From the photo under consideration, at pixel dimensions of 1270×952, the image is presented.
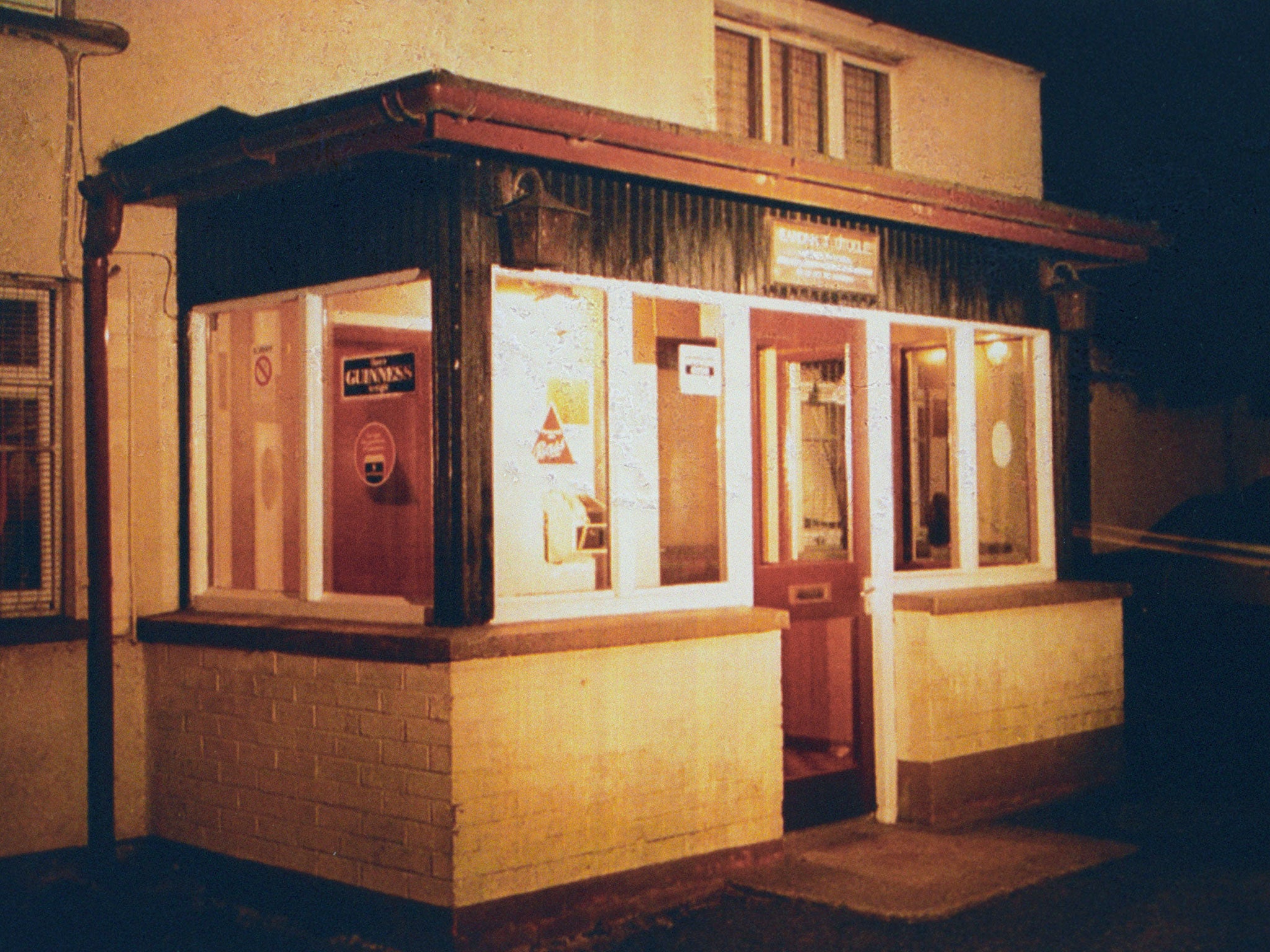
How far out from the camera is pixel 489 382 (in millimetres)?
5723

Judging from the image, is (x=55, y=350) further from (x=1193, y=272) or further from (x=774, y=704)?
(x=1193, y=272)

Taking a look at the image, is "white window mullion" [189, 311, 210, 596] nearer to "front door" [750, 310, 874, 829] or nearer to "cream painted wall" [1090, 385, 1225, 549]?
"front door" [750, 310, 874, 829]

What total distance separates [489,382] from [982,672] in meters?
3.75

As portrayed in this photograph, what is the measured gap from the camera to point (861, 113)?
9781mm

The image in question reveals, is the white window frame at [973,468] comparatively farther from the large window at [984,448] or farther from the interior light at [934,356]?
the interior light at [934,356]

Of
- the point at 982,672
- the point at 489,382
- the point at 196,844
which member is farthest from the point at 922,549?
the point at 196,844

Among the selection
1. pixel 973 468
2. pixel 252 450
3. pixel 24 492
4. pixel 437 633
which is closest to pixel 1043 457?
pixel 973 468

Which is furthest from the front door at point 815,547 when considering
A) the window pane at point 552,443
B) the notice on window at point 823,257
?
the window pane at point 552,443

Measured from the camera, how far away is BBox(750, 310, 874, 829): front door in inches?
292

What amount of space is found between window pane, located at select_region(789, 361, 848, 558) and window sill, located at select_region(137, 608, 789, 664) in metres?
1.32

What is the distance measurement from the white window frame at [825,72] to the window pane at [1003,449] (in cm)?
185

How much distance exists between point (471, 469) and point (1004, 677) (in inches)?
154

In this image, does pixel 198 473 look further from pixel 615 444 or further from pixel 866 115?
pixel 866 115

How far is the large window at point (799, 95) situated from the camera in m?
9.16
